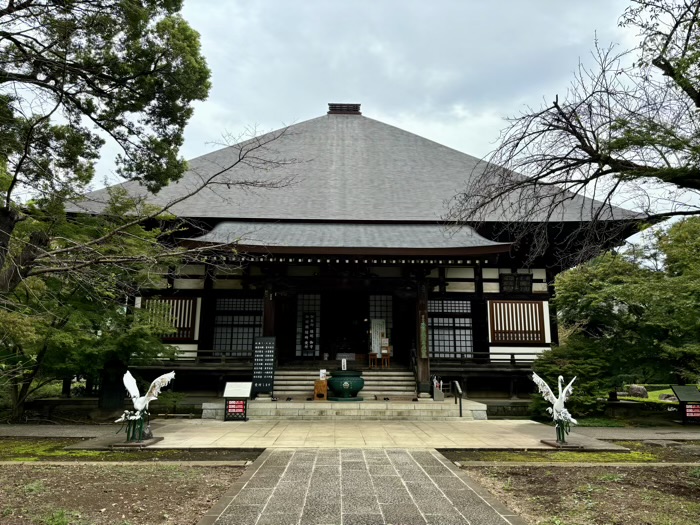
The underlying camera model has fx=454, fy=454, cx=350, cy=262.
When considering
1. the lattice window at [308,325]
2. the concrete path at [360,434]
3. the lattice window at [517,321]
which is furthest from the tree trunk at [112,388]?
the lattice window at [517,321]

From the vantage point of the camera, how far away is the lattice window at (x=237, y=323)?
14.8 meters

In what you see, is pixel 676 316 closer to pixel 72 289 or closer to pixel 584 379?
pixel 584 379

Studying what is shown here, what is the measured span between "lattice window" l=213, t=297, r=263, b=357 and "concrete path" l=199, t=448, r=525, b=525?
8473 mm

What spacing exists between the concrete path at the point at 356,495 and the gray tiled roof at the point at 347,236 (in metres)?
6.50

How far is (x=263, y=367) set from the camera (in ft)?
39.4

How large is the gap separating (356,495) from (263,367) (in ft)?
25.0

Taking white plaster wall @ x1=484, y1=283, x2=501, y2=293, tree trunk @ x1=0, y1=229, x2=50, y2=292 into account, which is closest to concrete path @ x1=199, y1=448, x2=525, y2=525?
tree trunk @ x1=0, y1=229, x2=50, y2=292

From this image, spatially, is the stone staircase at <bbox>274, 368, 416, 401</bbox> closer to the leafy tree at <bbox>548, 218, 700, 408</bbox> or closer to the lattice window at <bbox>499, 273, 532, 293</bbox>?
the leafy tree at <bbox>548, 218, 700, 408</bbox>

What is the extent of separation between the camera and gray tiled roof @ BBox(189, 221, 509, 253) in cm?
1230

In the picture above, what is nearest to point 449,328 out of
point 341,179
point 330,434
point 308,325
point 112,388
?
point 308,325

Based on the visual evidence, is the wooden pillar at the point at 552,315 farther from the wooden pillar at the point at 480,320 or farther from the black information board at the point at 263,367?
the black information board at the point at 263,367

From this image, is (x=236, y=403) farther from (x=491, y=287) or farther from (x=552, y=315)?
(x=552, y=315)

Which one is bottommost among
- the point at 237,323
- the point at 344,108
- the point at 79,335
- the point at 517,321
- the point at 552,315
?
the point at 79,335

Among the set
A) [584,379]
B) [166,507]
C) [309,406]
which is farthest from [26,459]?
[584,379]
